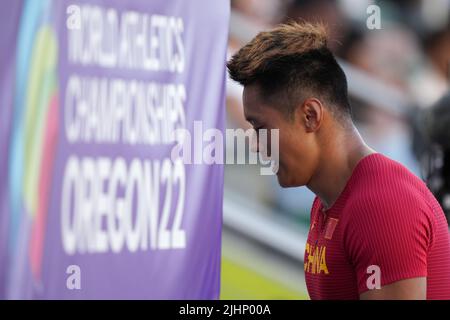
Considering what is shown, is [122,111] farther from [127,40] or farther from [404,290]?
[404,290]

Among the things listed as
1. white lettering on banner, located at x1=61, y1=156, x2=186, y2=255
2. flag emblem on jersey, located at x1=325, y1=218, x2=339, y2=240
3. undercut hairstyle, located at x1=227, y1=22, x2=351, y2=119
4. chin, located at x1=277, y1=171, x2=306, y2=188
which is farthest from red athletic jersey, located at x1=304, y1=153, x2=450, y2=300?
white lettering on banner, located at x1=61, y1=156, x2=186, y2=255

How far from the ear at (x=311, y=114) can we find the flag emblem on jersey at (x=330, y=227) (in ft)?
0.92

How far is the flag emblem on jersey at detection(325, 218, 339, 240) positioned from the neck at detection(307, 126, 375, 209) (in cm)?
7

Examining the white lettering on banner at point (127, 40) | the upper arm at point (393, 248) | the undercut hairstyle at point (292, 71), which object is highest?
the white lettering on banner at point (127, 40)

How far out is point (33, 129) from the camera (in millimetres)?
3133

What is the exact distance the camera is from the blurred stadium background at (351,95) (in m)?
5.17

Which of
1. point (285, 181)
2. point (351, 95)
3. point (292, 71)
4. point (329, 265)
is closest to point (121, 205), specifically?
point (285, 181)

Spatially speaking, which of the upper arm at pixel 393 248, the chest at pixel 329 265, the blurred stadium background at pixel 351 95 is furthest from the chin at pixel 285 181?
the blurred stadium background at pixel 351 95

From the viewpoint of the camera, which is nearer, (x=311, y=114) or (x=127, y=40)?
(x=311, y=114)

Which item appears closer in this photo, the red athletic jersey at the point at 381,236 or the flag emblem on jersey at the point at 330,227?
the red athletic jersey at the point at 381,236

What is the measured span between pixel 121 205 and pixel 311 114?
4.21 ft

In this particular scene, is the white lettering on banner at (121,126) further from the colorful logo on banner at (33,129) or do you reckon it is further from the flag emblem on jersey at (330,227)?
the flag emblem on jersey at (330,227)
